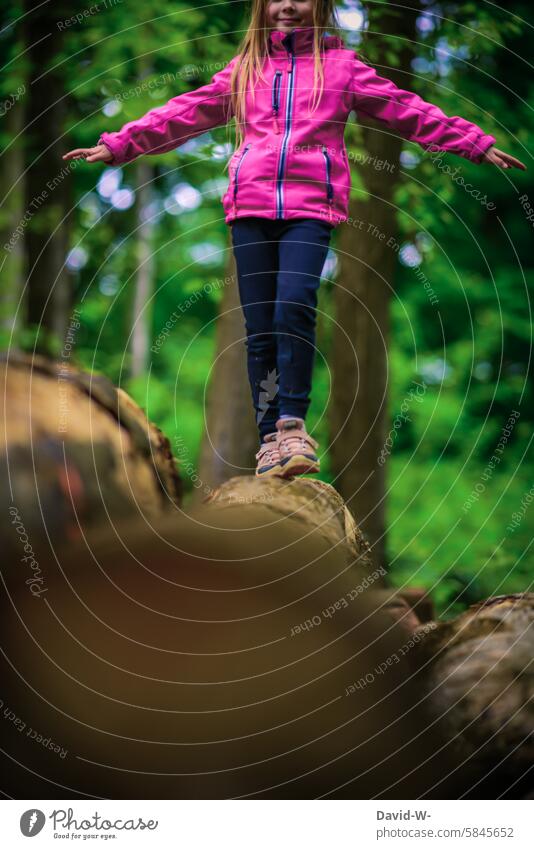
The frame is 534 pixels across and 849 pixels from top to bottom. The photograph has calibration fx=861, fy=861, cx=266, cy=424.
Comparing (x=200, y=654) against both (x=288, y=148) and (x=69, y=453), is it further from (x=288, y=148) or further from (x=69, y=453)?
(x=288, y=148)

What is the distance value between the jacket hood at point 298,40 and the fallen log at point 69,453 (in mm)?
1467

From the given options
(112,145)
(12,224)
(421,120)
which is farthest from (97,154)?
(12,224)

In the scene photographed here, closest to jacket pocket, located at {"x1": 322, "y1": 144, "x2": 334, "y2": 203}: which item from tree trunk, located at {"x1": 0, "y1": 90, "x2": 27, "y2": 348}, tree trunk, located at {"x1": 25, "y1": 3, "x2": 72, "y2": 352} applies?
tree trunk, located at {"x1": 25, "y1": 3, "x2": 72, "y2": 352}

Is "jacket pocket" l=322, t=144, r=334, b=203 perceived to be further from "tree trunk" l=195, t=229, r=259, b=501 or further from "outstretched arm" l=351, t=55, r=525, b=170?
"tree trunk" l=195, t=229, r=259, b=501

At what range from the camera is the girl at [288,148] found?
3.19m

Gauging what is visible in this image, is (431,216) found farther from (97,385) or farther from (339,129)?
(97,385)

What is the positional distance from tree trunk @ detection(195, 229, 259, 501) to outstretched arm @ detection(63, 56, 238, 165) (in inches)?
77.2

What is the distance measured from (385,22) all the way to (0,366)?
3.83 meters

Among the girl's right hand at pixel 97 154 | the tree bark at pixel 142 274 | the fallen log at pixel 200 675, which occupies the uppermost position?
the tree bark at pixel 142 274

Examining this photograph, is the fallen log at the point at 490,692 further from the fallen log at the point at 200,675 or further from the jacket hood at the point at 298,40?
the jacket hood at the point at 298,40

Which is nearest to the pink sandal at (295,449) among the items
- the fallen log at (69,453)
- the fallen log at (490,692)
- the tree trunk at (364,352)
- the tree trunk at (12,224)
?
the fallen log at (69,453)

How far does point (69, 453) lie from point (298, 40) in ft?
5.97

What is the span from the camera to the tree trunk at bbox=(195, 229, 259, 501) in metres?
5.34

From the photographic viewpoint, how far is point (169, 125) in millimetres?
3268
